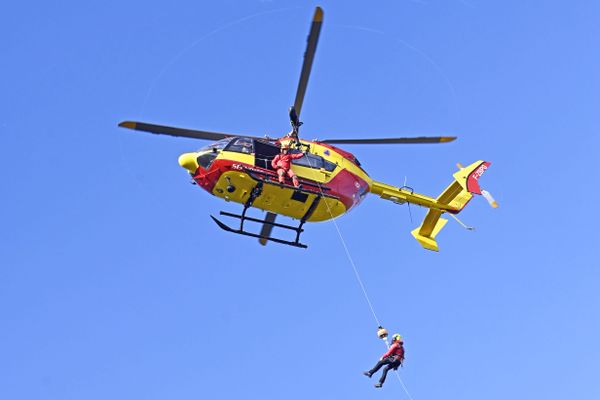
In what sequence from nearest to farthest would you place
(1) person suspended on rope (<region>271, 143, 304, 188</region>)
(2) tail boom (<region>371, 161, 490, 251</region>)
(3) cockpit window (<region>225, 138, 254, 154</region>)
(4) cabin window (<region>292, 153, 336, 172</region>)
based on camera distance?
(1) person suspended on rope (<region>271, 143, 304, 188</region>), (3) cockpit window (<region>225, 138, 254, 154</region>), (4) cabin window (<region>292, 153, 336, 172</region>), (2) tail boom (<region>371, 161, 490, 251</region>)

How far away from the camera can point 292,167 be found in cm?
2131

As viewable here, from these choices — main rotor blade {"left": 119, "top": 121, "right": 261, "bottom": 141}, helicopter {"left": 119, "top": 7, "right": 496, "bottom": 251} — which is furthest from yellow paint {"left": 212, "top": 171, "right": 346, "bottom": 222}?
main rotor blade {"left": 119, "top": 121, "right": 261, "bottom": 141}

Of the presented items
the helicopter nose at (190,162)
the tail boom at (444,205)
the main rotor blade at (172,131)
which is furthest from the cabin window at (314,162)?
the tail boom at (444,205)

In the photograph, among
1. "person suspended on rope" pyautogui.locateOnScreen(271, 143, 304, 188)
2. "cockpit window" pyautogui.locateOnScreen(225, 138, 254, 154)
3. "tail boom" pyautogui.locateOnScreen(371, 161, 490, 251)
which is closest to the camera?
"person suspended on rope" pyautogui.locateOnScreen(271, 143, 304, 188)

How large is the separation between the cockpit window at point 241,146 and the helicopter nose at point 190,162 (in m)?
0.84

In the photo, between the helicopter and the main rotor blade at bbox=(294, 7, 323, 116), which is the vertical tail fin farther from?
the main rotor blade at bbox=(294, 7, 323, 116)

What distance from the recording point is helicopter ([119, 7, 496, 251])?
68.2 ft

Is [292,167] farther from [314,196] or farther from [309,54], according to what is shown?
[309,54]

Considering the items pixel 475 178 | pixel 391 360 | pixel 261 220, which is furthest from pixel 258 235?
pixel 475 178

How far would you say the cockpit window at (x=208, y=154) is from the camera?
20.9 metres

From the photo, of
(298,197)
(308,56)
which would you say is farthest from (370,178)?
(308,56)

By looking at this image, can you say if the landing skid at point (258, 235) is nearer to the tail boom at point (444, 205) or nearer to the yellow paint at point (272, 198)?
the yellow paint at point (272, 198)

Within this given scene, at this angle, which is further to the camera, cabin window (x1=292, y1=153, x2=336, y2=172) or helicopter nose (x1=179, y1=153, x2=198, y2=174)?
cabin window (x1=292, y1=153, x2=336, y2=172)

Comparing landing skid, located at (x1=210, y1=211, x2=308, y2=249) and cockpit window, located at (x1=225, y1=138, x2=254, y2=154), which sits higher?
cockpit window, located at (x1=225, y1=138, x2=254, y2=154)
